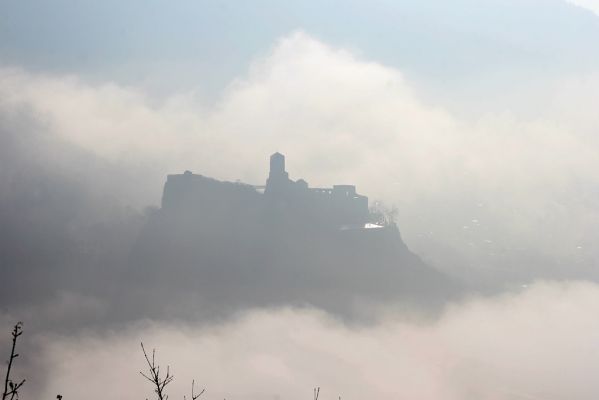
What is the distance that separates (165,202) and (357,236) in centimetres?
5207

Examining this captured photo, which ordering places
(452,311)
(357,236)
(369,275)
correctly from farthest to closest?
(452,311)
(369,275)
(357,236)

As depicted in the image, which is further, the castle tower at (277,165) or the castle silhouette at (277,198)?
the castle silhouette at (277,198)

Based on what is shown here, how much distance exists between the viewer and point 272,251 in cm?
16962

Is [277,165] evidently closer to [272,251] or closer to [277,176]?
[277,176]

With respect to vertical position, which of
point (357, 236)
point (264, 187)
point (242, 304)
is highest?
point (264, 187)

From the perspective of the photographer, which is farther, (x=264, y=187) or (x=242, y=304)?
(x=242, y=304)

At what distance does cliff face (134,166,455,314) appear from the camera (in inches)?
6329

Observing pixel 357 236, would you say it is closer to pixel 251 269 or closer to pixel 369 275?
pixel 369 275

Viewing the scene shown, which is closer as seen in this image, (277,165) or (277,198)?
(277,165)

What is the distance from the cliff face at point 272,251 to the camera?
16076 cm

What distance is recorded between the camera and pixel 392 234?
166m

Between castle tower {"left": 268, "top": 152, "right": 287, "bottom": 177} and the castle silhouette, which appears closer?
castle tower {"left": 268, "top": 152, "right": 287, "bottom": 177}

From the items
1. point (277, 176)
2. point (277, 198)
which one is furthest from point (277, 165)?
point (277, 198)

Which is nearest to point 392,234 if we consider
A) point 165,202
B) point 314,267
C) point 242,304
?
point 314,267
